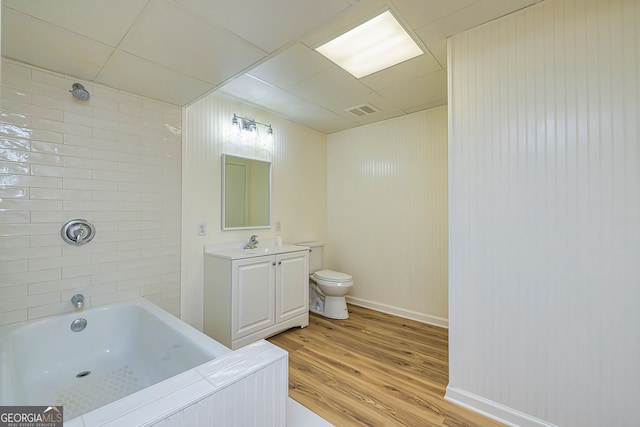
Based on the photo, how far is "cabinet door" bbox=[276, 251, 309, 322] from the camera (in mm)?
2719

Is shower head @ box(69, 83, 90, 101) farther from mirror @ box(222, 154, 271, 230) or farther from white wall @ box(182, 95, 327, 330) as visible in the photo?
mirror @ box(222, 154, 271, 230)

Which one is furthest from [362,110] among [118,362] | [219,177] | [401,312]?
[118,362]

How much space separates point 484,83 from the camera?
1727 mm

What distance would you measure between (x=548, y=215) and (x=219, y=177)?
8.42 feet

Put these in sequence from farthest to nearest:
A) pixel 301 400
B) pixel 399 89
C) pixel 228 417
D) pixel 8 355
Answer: pixel 399 89
pixel 301 400
pixel 8 355
pixel 228 417

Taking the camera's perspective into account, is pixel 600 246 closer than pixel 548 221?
Yes

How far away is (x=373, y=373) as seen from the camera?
6.85 ft

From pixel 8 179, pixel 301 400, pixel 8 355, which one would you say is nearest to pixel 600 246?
pixel 301 400

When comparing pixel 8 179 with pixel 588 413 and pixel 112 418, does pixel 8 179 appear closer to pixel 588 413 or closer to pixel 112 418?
pixel 112 418

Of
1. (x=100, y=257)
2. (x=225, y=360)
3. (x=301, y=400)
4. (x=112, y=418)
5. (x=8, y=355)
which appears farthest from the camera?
(x=100, y=257)

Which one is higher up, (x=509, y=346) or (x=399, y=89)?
(x=399, y=89)

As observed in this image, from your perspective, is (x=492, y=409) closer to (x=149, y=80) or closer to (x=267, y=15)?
(x=267, y=15)

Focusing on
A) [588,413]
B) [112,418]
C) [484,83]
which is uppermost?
[484,83]

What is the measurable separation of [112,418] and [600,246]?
220cm
